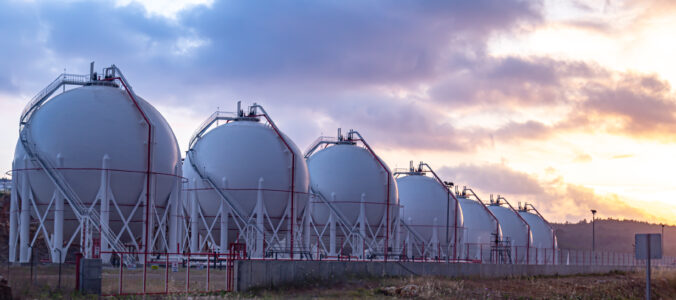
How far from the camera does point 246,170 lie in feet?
158

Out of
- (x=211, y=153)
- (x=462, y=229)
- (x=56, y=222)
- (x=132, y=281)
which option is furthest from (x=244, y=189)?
(x=462, y=229)

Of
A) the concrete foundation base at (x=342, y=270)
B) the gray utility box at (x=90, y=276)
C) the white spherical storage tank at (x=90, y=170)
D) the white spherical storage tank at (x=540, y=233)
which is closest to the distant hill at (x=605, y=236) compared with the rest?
the white spherical storage tank at (x=540, y=233)

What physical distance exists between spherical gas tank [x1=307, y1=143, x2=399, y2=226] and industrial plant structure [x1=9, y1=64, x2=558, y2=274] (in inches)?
3.0

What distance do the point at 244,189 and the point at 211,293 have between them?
20088 mm

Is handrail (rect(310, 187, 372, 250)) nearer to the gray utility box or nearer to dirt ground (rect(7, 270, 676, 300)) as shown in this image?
dirt ground (rect(7, 270, 676, 300))

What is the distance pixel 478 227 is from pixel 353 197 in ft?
72.9

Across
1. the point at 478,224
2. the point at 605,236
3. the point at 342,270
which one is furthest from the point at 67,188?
the point at 605,236

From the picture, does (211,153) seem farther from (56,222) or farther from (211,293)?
(211,293)

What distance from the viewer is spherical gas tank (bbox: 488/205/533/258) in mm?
84375

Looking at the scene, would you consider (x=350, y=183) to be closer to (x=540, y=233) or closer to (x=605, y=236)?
(x=540, y=233)

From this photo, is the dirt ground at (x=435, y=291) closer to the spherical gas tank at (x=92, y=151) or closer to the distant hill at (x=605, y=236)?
the spherical gas tank at (x=92, y=151)

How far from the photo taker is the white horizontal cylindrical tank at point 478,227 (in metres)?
72.8

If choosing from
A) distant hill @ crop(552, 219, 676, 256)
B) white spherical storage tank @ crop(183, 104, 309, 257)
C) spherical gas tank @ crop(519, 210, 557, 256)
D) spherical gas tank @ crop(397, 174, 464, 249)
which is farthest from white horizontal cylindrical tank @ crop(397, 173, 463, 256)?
distant hill @ crop(552, 219, 676, 256)

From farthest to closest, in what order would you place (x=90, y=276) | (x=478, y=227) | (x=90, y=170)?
(x=478, y=227) < (x=90, y=170) < (x=90, y=276)
